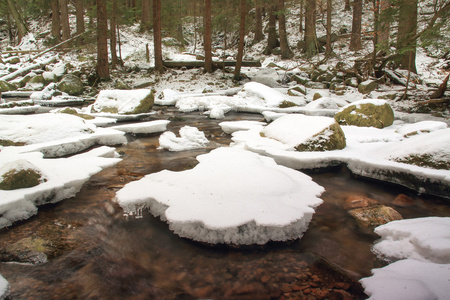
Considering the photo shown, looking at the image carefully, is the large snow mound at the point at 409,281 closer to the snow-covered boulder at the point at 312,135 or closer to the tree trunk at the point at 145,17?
the snow-covered boulder at the point at 312,135

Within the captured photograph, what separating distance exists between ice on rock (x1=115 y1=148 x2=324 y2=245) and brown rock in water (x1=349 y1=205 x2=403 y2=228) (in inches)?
21.4

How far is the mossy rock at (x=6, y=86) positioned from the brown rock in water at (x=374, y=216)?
62.2 feet

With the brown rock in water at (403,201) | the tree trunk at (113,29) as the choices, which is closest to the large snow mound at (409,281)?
the brown rock in water at (403,201)

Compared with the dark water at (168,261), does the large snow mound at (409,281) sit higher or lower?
higher

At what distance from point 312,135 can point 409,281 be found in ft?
11.0

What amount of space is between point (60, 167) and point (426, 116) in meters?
9.89

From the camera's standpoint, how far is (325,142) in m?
5.02

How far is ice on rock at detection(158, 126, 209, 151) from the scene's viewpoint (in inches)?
240

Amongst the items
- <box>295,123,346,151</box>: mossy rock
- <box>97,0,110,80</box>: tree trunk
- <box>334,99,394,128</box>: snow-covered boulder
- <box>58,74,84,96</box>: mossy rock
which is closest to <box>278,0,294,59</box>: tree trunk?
<box>97,0,110,80</box>: tree trunk

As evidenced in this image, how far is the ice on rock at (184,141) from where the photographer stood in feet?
20.0

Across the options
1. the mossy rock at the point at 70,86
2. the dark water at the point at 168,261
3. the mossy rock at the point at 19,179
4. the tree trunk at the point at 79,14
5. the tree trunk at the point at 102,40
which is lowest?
the dark water at the point at 168,261

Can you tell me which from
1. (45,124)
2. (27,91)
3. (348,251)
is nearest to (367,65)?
(348,251)

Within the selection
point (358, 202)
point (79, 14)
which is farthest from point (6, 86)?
point (358, 202)

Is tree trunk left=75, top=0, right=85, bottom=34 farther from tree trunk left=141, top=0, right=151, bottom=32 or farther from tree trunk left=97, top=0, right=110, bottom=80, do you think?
tree trunk left=97, top=0, right=110, bottom=80
